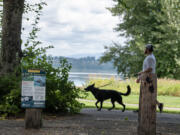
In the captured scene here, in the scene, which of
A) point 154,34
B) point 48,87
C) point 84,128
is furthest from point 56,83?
point 154,34

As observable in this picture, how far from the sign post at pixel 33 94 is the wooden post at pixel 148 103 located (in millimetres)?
2326

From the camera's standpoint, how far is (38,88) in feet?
24.9

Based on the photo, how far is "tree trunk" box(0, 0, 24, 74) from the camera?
1108cm

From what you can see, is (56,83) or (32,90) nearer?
(32,90)

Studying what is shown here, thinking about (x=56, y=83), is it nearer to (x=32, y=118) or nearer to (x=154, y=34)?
(x=32, y=118)

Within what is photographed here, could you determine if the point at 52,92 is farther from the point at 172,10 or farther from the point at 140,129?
the point at 172,10

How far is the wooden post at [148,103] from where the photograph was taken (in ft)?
23.1

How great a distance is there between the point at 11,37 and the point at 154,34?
900 inches

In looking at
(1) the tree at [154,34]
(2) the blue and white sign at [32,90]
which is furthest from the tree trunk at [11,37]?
(1) the tree at [154,34]

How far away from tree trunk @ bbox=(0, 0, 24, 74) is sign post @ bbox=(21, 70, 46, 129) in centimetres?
364

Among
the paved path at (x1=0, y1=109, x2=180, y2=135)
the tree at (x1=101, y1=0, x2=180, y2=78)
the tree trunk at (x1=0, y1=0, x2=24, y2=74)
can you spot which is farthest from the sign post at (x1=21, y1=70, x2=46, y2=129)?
the tree at (x1=101, y1=0, x2=180, y2=78)

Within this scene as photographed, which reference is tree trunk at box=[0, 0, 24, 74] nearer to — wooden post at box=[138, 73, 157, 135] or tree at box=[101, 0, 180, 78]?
wooden post at box=[138, 73, 157, 135]

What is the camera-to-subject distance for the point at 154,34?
32.0 m

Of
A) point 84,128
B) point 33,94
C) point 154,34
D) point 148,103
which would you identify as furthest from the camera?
point 154,34
